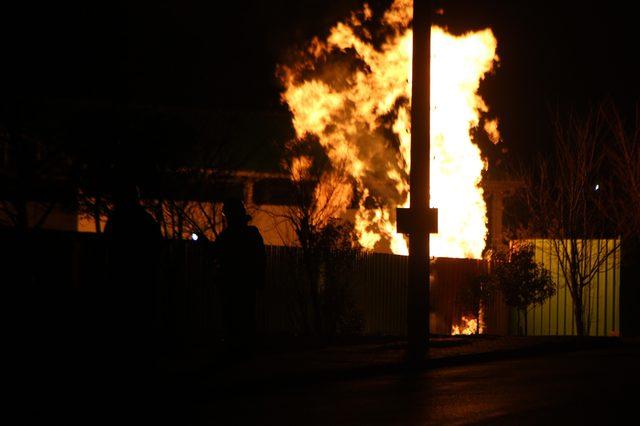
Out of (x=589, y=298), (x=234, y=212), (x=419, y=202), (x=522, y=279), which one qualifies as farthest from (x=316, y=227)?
(x=589, y=298)

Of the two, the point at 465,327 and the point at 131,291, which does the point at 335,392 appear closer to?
the point at 131,291

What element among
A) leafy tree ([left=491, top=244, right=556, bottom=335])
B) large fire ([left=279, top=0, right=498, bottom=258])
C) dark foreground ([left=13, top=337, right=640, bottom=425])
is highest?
large fire ([left=279, top=0, right=498, bottom=258])

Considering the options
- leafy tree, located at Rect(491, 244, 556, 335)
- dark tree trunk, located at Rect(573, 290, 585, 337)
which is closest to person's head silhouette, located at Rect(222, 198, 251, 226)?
leafy tree, located at Rect(491, 244, 556, 335)

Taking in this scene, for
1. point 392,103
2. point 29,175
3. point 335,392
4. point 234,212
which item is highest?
point 392,103

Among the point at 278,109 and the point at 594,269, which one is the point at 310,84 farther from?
the point at 594,269

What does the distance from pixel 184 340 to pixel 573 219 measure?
9092mm

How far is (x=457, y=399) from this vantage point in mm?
9953

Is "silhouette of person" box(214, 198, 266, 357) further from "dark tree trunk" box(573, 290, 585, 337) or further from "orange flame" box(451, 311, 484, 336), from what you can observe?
"orange flame" box(451, 311, 484, 336)

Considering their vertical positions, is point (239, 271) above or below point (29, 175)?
below

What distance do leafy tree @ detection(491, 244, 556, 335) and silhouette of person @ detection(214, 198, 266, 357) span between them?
29.8 feet

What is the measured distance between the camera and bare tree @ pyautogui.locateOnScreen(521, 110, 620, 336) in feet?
68.6

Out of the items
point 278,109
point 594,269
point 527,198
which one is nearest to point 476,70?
point 527,198

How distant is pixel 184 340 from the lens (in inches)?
618

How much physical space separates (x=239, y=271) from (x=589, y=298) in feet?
37.4
